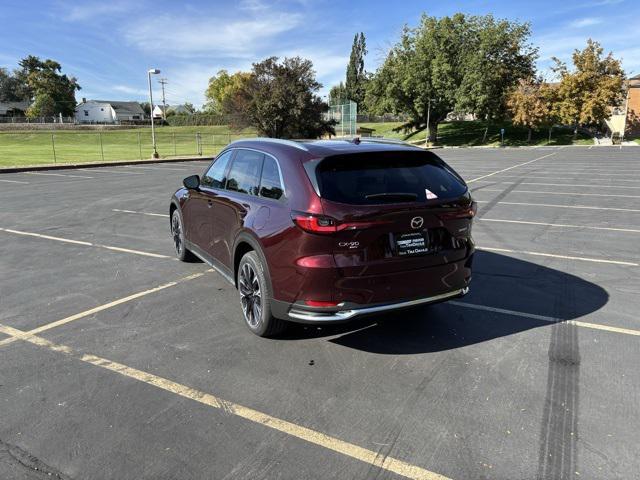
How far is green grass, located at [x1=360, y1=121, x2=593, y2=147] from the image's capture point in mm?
57312

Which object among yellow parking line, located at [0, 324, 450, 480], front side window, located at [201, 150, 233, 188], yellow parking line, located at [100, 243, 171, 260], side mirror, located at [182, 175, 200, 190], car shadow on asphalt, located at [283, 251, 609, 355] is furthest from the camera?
yellow parking line, located at [100, 243, 171, 260]

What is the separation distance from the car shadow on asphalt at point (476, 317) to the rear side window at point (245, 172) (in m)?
1.40

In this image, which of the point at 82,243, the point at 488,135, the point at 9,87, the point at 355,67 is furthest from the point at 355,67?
the point at 82,243

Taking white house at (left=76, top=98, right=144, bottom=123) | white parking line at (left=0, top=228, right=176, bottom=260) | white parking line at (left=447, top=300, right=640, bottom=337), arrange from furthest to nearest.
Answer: white house at (left=76, top=98, right=144, bottom=123) < white parking line at (left=0, top=228, right=176, bottom=260) < white parking line at (left=447, top=300, right=640, bottom=337)

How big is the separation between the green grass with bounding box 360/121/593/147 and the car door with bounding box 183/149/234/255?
56.5 metres

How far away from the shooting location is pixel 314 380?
3.53 m

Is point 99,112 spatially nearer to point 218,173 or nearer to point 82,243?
point 82,243

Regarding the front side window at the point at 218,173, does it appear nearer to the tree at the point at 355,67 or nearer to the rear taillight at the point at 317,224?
the rear taillight at the point at 317,224

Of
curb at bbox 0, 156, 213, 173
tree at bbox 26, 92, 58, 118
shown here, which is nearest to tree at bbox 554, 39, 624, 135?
curb at bbox 0, 156, 213, 173

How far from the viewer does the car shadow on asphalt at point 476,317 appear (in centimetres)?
414

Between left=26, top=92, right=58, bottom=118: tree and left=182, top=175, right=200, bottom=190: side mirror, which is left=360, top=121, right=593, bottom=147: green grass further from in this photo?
left=26, top=92, right=58, bottom=118: tree

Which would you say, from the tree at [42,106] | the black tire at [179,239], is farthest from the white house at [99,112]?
the black tire at [179,239]

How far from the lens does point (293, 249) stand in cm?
360

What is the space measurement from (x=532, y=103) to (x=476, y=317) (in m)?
56.9
